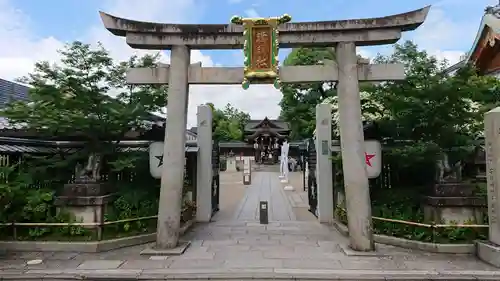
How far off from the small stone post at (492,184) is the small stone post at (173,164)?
24.4 ft

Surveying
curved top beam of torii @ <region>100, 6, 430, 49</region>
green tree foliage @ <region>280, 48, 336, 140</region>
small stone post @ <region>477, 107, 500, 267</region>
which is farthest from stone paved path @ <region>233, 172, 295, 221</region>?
green tree foliage @ <region>280, 48, 336, 140</region>

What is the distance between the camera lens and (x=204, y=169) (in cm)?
1356

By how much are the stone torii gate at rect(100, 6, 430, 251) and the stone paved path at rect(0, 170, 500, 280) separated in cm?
80

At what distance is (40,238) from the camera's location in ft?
29.7

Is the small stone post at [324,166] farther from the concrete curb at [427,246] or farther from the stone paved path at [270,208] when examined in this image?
the concrete curb at [427,246]

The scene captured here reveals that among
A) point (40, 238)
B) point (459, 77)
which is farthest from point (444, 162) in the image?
point (40, 238)

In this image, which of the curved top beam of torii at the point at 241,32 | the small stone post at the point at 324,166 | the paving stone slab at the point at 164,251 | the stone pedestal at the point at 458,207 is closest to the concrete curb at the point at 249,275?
the paving stone slab at the point at 164,251

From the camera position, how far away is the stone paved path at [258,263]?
273 inches

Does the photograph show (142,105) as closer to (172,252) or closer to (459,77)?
(172,252)

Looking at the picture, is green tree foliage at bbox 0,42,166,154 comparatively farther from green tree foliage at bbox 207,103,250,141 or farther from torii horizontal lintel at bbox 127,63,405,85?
green tree foliage at bbox 207,103,250,141

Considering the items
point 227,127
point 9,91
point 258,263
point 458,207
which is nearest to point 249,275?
point 258,263

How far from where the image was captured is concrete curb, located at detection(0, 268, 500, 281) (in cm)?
682

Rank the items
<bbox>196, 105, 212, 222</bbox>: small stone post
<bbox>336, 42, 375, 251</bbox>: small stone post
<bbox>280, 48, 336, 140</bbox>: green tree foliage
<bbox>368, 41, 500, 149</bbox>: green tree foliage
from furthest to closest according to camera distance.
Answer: <bbox>280, 48, 336, 140</bbox>: green tree foliage < <bbox>196, 105, 212, 222</bbox>: small stone post < <bbox>368, 41, 500, 149</bbox>: green tree foliage < <bbox>336, 42, 375, 251</bbox>: small stone post

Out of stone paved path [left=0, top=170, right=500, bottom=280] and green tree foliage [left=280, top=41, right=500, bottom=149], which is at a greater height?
green tree foliage [left=280, top=41, right=500, bottom=149]
